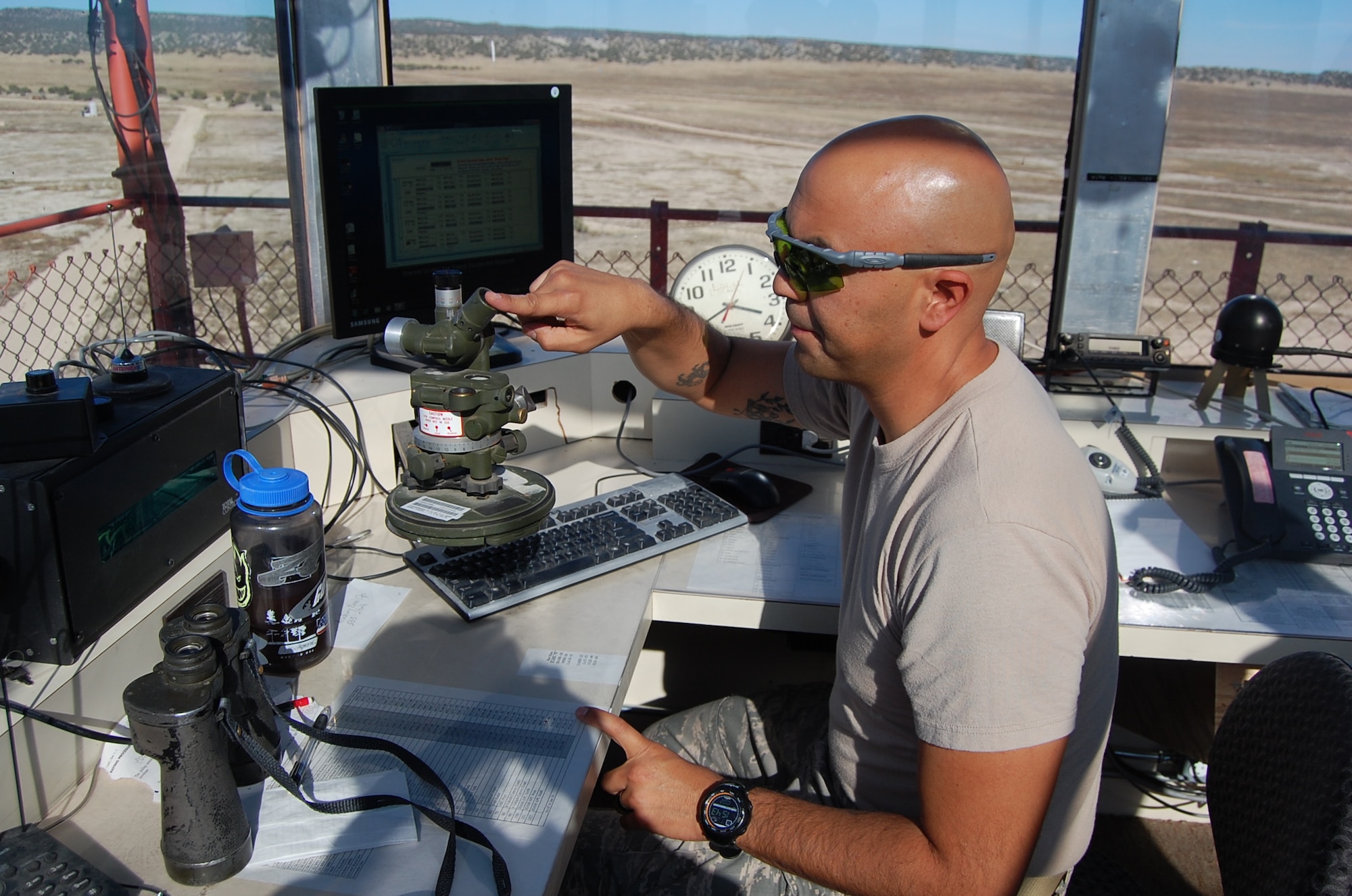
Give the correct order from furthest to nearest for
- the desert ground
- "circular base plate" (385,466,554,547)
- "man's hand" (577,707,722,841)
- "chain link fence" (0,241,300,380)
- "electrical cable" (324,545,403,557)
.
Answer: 1. the desert ground
2. "chain link fence" (0,241,300,380)
3. "electrical cable" (324,545,403,557)
4. "circular base plate" (385,466,554,547)
5. "man's hand" (577,707,722,841)

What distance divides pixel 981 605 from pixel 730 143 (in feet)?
48.8

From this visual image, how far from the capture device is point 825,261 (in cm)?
119

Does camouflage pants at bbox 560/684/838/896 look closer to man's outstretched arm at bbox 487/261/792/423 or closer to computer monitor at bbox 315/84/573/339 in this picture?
man's outstretched arm at bbox 487/261/792/423

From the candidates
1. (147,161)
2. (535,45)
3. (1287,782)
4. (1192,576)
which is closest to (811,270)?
(1287,782)

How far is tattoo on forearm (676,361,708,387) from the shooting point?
1806 millimetres

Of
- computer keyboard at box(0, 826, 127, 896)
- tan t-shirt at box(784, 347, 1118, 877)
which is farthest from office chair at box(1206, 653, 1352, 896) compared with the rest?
computer keyboard at box(0, 826, 127, 896)

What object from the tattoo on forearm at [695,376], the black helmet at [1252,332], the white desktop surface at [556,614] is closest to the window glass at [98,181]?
the white desktop surface at [556,614]

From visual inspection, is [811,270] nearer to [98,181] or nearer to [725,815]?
[725,815]

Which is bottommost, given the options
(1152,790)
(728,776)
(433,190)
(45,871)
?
(1152,790)

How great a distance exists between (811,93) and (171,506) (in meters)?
18.7

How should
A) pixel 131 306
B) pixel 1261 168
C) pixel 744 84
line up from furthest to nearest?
pixel 744 84, pixel 1261 168, pixel 131 306

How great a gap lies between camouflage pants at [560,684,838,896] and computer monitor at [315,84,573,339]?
1.06m

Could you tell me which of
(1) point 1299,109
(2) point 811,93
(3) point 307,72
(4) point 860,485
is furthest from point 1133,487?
(2) point 811,93

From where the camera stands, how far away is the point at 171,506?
53.1 inches
